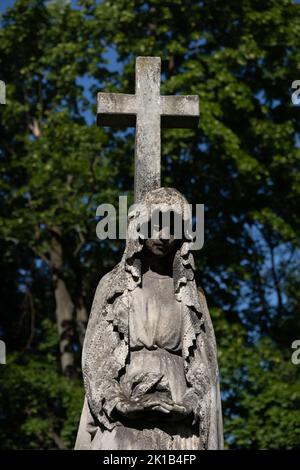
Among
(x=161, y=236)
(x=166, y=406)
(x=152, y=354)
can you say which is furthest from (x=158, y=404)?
(x=161, y=236)

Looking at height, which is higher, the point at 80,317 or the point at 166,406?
the point at 80,317

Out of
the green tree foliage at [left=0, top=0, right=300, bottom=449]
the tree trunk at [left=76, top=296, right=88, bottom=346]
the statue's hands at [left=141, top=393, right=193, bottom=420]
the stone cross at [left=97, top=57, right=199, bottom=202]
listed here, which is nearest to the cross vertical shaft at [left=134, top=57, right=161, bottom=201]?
the stone cross at [left=97, top=57, right=199, bottom=202]

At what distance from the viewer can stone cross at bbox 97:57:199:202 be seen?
8.15 meters

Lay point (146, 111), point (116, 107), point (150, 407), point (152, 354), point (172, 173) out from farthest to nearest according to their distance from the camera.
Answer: point (172, 173) → point (146, 111) → point (116, 107) → point (152, 354) → point (150, 407)

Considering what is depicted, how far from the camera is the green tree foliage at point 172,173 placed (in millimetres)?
18094

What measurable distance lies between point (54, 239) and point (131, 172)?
8.75 feet

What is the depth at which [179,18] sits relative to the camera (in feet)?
65.1

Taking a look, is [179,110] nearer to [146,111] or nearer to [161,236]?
[146,111]

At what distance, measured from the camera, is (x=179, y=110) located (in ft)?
27.2

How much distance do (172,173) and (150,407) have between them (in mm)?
13455

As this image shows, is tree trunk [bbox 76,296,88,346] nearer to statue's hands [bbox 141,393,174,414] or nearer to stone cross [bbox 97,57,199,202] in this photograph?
Answer: stone cross [bbox 97,57,199,202]
